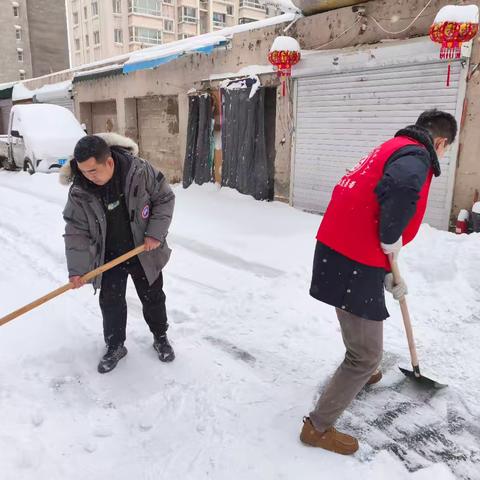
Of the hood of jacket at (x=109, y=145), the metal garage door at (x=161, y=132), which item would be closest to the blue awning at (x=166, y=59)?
the metal garage door at (x=161, y=132)

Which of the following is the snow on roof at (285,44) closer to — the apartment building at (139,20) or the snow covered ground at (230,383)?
the snow covered ground at (230,383)

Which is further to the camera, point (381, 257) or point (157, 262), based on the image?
point (157, 262)

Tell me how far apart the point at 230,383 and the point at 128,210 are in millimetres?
1378

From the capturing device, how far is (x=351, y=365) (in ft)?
7.29

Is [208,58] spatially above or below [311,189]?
above

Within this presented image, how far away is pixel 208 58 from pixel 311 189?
396cm

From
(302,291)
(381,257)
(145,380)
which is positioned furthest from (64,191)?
(381,257)

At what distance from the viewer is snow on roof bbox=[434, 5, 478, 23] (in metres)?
5.11

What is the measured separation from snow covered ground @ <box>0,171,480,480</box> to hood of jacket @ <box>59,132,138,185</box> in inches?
53.9

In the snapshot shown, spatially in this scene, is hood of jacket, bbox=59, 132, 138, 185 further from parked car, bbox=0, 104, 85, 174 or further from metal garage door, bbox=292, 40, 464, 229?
parked car, bbox=0, 104, 85, 174

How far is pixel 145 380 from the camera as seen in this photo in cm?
298

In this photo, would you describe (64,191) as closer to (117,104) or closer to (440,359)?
(117,104)

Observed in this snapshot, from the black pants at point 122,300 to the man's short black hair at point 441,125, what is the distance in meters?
2.03

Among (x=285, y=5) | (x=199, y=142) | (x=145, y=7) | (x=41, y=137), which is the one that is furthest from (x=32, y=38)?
(x=285, y=5)
